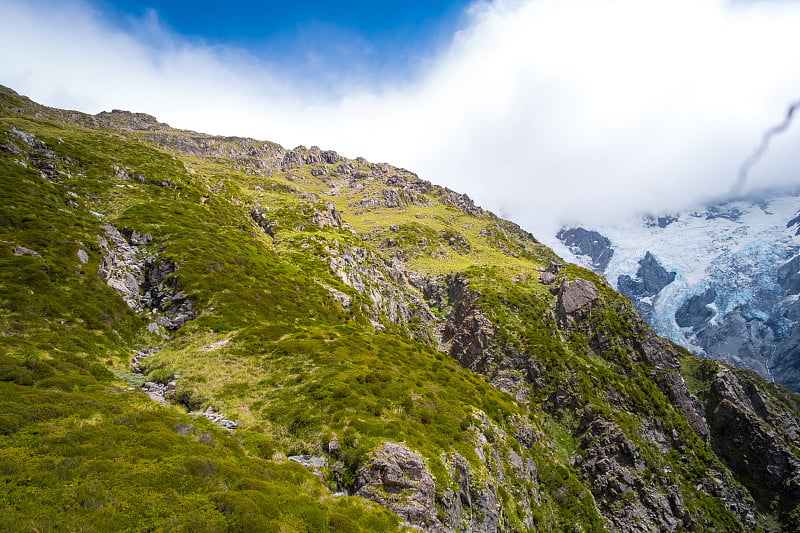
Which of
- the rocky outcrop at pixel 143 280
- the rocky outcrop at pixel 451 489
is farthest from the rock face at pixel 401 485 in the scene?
the rocky outcrop at pixel 143 280

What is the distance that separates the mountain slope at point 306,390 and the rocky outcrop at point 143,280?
325mm

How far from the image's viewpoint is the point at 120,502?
12906 millimetres

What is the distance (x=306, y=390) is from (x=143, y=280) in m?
32.5

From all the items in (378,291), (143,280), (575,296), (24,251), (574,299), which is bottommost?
(24,251)

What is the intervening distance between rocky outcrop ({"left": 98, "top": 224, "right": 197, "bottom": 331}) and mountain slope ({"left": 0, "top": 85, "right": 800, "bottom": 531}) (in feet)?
1.07

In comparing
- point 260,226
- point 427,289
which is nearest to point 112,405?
point 260,226

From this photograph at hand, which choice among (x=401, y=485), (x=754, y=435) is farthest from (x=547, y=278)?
(x=401, y=485)

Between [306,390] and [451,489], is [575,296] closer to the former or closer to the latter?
[451,489]

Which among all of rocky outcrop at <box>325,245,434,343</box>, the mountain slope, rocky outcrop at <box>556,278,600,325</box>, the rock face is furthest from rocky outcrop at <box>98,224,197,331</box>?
rocky outcrop at <box>556,278,600,325</box>

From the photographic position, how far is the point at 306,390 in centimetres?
2942

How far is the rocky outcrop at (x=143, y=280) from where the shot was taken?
135ft

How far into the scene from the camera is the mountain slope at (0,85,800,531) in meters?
16.3

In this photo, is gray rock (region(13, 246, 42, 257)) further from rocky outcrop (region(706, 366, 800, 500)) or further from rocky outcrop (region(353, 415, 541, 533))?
rocky outcrop (region(706, 366, 800, 500))

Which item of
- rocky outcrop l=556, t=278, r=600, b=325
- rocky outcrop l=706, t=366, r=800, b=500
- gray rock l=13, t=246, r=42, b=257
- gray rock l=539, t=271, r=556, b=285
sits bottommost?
gray rock l=13, t=246, r=42, b=257
